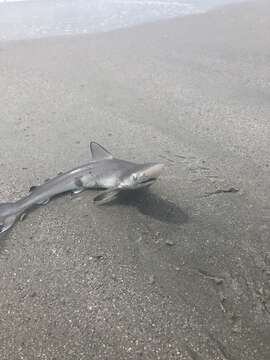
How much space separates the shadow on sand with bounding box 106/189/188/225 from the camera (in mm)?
3668

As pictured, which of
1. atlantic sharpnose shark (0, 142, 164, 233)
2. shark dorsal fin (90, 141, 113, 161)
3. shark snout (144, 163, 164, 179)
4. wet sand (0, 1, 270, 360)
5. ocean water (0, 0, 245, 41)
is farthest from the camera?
ocean water (0, 0, 245, 41)

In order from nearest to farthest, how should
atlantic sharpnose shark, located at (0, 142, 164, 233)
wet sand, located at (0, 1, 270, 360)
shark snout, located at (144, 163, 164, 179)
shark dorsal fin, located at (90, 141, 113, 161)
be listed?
wet sand, located at (0, 1, 270, 360)
shark snout, located at (144, 163, 164, 179)
atlantic sharpnose shark, located at (0, 142, 164, 233)
shark dorsal fin, located at (90, 141, 113, 161)

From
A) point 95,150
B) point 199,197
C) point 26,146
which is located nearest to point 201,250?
point 199,197

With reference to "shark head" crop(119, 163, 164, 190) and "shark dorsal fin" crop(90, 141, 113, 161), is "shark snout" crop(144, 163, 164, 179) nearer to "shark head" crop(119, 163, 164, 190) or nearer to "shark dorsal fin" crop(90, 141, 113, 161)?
"shark head" crop(119, 163, 164, 190)

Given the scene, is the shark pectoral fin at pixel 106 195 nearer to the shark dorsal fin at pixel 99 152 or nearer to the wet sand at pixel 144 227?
the wet sand at pixel 144 227

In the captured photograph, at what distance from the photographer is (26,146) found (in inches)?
202

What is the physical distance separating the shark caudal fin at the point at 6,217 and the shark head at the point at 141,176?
3.15 ft

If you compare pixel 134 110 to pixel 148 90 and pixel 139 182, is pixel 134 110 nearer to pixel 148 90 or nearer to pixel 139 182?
pixel 148 90

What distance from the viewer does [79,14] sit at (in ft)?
45.4

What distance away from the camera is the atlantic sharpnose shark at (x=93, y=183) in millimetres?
3617

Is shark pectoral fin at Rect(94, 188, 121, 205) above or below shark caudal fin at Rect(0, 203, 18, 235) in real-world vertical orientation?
above

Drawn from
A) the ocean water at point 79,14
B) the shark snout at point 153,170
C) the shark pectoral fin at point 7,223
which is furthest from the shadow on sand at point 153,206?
the ocean water at point 79,14

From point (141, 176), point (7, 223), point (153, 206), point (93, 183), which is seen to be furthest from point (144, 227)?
point (7, 223)

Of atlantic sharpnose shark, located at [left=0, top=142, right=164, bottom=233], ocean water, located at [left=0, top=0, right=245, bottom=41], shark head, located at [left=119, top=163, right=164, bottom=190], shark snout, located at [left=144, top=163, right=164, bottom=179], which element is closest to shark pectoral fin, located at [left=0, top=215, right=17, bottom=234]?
atlantic sharpnose shark, located at [left=0, top=142, right=164, bottom=233]
